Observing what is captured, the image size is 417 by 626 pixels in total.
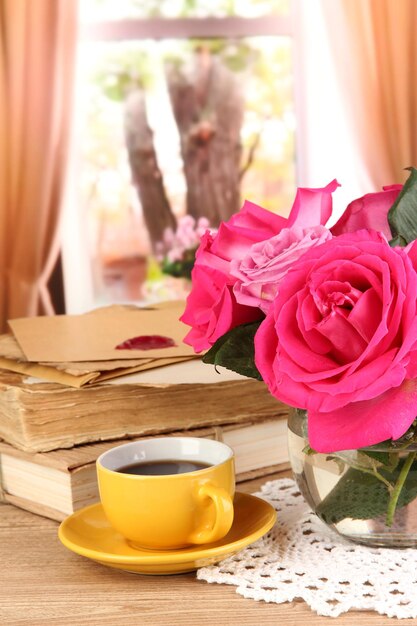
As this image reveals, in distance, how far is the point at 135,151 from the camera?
3684 mm

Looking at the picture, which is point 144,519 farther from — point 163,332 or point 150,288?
point 150,288

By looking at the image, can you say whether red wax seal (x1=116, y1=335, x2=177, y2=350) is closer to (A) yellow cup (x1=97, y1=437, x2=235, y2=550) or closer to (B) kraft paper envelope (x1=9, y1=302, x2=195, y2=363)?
(B) kraft paper envelope (x1=9, y1=302, x2=195, y2=363)

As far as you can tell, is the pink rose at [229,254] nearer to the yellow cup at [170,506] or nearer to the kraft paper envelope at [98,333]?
the yellow cup at [170,506]

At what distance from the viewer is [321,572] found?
2.17ft

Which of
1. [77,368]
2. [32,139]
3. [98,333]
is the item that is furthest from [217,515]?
[32,139]

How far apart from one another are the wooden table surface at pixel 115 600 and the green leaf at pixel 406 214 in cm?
27

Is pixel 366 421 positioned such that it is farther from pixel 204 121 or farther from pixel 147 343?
pixel 204 121

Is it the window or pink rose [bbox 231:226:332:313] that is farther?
the window

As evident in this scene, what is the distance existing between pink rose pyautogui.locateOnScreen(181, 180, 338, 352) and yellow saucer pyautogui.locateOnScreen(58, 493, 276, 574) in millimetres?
152

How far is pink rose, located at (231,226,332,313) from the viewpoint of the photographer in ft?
2.10

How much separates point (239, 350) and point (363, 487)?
139mm

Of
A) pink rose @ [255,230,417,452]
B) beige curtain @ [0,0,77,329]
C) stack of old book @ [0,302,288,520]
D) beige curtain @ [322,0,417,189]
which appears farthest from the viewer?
beige curtain @ [322,0,417,189]

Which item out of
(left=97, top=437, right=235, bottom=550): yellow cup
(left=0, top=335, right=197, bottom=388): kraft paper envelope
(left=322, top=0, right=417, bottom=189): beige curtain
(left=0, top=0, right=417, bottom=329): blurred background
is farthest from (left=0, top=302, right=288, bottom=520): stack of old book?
(left=322, top=0, right=417, bottom=189): beige curtain

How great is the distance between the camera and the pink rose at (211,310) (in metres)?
0.66
